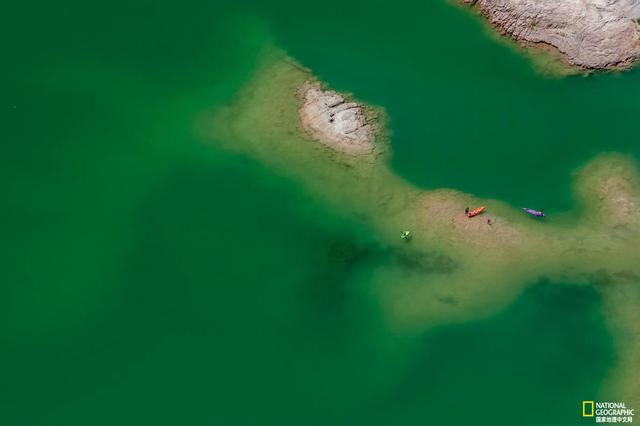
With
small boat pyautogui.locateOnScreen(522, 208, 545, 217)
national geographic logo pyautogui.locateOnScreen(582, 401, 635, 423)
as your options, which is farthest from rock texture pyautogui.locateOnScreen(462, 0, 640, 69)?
national geographic logo pyautogui.locateOnScreen(582, 401, 635, 423)

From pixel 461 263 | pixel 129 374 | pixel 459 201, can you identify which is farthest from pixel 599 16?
pixel 129 374

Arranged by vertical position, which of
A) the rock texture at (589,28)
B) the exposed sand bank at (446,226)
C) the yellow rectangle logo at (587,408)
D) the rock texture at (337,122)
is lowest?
the yellow rectangle logo at (587,408)

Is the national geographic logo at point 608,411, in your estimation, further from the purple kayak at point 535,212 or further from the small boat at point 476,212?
the small boat at point 476,212

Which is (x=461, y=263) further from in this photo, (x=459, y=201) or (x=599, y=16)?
(x=599, y=16)

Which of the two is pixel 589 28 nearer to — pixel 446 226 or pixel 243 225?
pixel 446 226

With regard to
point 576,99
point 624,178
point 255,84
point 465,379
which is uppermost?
point 576,99

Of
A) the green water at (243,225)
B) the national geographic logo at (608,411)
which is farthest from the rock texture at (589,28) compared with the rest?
the national geographic logo at (608,411)
